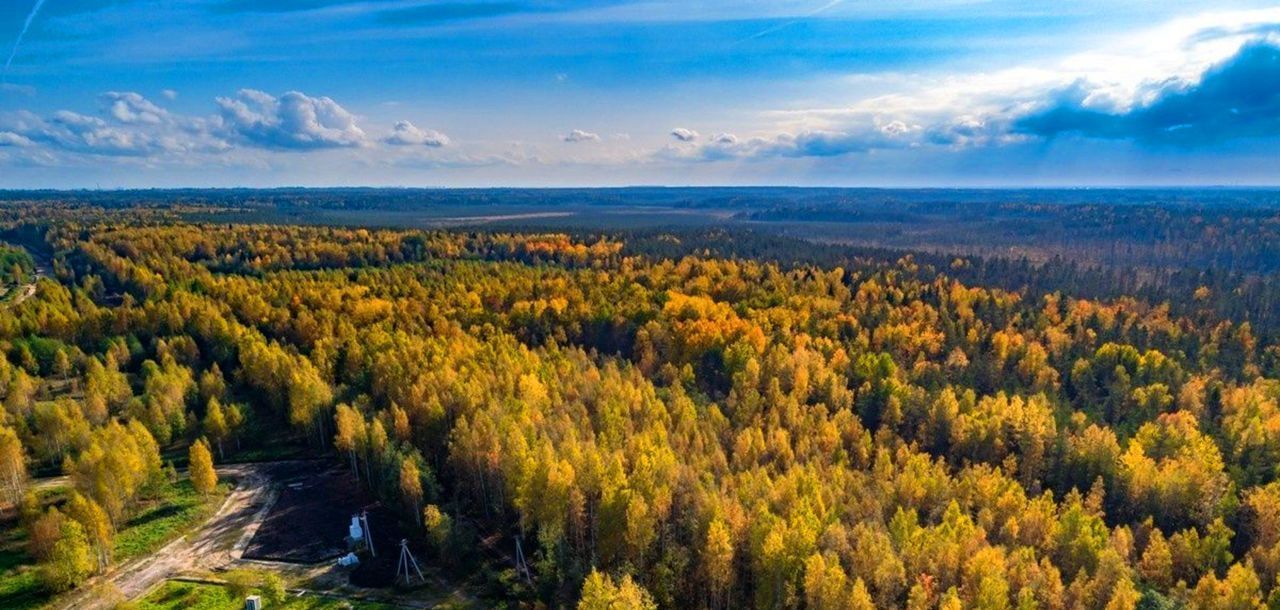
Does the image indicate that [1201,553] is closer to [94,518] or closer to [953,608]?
[953,608]

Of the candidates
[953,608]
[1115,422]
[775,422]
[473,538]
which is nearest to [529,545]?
[473,538]

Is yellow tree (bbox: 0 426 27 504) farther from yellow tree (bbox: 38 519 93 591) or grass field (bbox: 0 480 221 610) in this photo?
yellow tree (bbox: 38 519 93 591)

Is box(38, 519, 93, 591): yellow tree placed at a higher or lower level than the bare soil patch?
higher

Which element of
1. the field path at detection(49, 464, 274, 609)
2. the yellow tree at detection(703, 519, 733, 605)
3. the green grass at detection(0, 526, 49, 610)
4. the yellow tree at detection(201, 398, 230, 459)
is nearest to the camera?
the yellow tree at detection(703, 519, 733, 605)

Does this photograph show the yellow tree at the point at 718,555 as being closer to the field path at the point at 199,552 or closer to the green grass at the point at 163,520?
the field path at the point at 199,552

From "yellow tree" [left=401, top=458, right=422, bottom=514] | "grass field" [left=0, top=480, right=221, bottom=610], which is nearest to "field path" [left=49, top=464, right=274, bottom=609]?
"grass field" [left=0, top=480, right=221, bottom=610]

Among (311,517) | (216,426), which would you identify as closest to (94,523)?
(311,517)

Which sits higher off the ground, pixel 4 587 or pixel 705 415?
pixel 705 415

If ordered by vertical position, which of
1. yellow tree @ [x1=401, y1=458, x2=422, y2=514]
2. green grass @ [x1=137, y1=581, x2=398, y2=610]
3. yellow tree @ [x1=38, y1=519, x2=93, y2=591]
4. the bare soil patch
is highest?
yellow tree @ [x1=401, y1=458, x2=422, y2=514]
